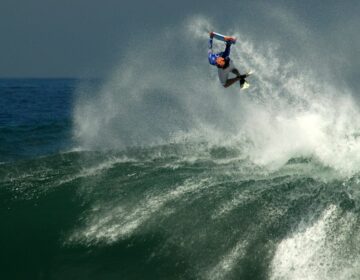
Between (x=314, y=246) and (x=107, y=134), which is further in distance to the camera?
(x=107, y=134)

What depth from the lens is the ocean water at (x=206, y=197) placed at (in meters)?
11.4

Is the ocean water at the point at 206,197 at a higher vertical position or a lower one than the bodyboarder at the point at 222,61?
lower

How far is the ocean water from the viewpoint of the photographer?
11.4m

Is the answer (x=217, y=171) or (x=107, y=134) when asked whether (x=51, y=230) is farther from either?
(x=107, y=134)

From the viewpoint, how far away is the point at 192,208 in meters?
13.4

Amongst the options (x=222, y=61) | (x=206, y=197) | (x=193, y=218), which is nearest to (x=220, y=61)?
(x=222, y=61)

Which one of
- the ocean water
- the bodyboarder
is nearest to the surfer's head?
the bodyboarder

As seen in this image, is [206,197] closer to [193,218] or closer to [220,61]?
[193,218]

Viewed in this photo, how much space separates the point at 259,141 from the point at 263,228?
7566 mm

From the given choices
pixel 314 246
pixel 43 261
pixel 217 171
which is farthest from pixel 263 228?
pixel 43 261

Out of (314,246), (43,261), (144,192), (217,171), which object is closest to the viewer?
(314,246)

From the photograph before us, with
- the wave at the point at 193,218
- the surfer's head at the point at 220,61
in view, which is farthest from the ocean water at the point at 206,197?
the surfer's head at the point at 220,61

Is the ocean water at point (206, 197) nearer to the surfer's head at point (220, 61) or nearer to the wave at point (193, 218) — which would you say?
the wave at point (193, 218)

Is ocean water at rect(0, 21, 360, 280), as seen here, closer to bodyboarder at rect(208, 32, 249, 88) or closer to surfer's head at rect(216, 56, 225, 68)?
bodyboarder at rect(208, 32, 249, 88)
